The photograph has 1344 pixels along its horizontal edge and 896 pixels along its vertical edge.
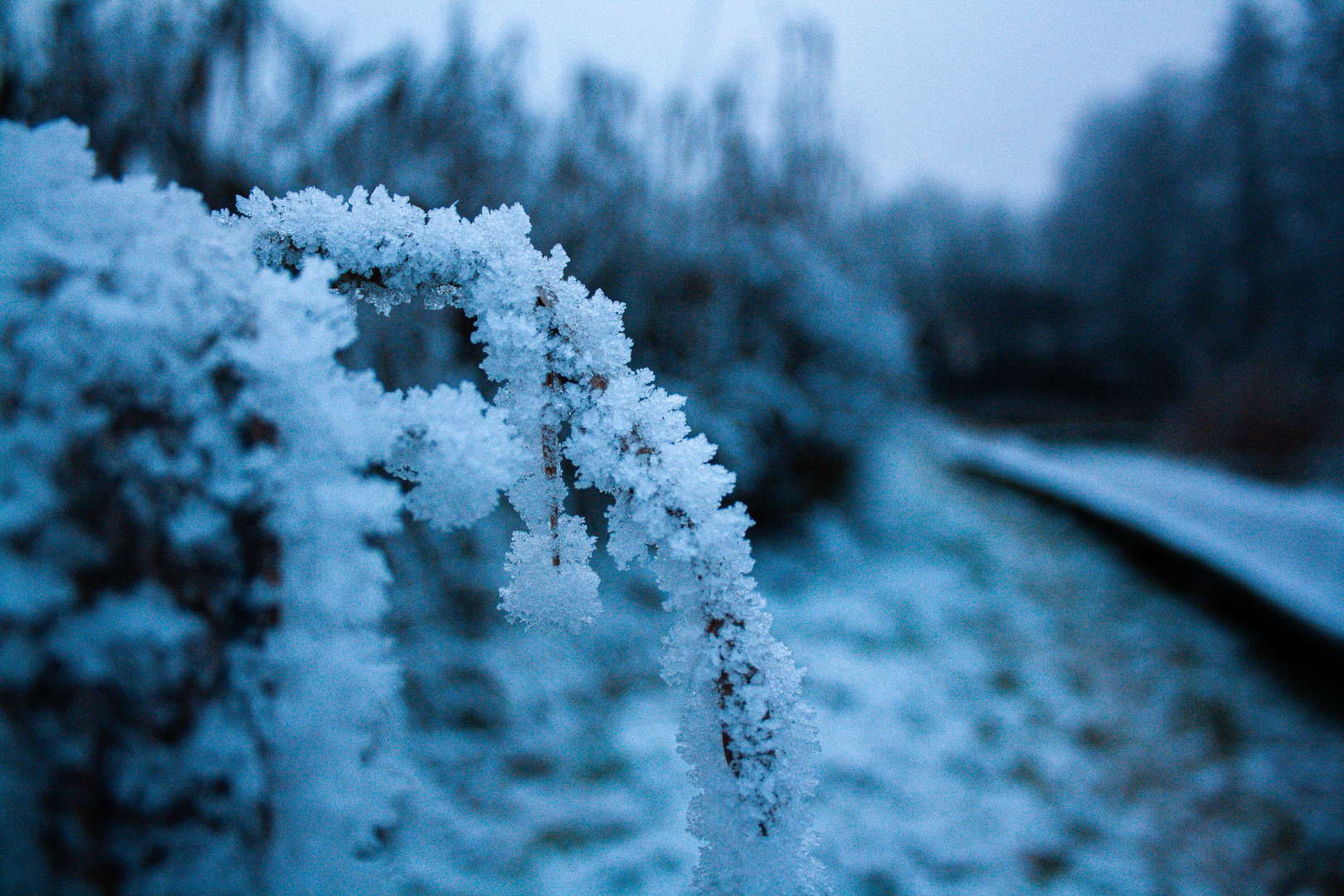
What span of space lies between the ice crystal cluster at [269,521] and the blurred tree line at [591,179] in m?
1.94

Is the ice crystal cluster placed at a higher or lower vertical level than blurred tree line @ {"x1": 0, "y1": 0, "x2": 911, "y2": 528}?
lower

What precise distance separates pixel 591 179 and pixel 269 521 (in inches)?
150

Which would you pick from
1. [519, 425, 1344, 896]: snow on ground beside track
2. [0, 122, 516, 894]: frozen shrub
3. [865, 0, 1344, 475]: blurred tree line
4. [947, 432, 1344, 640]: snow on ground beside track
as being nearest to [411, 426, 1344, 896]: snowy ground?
[519, 425, 1344, 896]: snow on ground beside track

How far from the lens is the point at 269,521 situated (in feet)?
1.48

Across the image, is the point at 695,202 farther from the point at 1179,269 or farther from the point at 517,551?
the point at 1179,269

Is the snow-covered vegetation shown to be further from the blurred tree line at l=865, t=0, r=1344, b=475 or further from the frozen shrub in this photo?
the blurred tree line at l=865, t=0, r=1344, b=475

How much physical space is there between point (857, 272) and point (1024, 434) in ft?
23.0

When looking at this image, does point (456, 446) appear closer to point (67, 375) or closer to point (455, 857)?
point (67, 375)

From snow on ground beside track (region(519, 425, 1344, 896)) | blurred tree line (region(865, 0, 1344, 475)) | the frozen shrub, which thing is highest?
blurred tree line (region(865, 0, 1344, 475))

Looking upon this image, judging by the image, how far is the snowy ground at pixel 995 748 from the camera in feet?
7.27

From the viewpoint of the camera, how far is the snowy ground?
222cm

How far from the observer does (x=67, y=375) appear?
16.3 inches

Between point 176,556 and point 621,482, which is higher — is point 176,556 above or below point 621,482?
below

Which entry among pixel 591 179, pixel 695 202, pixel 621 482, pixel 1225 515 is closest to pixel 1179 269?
pixel 1225 515
